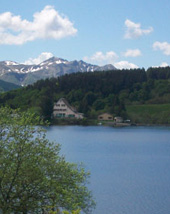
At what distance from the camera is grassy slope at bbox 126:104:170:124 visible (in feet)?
513

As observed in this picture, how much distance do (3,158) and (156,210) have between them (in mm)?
17884

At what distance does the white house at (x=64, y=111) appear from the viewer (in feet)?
513

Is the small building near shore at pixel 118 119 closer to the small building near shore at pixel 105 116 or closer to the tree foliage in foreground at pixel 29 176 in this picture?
the small building near shore at pixel 105 116

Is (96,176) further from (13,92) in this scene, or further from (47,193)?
(13,92)

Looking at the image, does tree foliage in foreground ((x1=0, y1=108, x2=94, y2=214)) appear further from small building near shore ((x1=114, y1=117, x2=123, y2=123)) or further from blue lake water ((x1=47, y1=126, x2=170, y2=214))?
small building near shore ((x1=114, y1=117, x2=123, y2=123))

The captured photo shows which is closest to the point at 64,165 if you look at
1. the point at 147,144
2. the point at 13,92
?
the point at 147,144

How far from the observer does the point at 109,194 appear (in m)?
38.0

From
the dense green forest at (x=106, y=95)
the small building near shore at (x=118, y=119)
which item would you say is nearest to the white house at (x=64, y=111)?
the dense green forest at (x=106, y=95)

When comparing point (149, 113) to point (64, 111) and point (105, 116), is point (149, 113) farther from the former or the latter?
point (64, 111)

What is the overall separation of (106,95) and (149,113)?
2759 cm

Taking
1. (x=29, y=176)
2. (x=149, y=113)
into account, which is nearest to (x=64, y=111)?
(x=149, y=113)

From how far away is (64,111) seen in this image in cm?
15812

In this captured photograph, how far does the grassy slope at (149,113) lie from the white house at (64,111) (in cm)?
2360

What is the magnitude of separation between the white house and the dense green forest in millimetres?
4062
